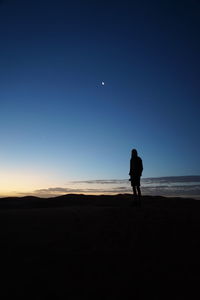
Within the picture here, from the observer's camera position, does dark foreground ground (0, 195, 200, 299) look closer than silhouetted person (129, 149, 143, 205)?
Yes

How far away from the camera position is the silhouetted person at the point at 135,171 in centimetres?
936

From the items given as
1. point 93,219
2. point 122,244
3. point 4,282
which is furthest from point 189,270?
point 93,219

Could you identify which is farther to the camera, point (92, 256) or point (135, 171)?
point (135, 171)

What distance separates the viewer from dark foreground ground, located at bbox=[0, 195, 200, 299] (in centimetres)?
286

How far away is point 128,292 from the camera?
273 cm

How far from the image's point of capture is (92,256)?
3.63 metres

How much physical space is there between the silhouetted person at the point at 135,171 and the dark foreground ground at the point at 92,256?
364 cm

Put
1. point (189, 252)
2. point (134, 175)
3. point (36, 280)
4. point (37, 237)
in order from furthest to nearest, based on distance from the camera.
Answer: point (134, 175) → point (37, 237) → point (189, 252) → point (36, 280)

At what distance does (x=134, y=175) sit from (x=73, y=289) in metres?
6.87

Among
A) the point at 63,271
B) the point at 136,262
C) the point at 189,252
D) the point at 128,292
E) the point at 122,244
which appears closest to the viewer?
the point at 128,292

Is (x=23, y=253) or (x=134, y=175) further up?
(x=134, y=175)

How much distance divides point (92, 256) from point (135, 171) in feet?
19.8

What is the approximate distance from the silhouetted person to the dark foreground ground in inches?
143

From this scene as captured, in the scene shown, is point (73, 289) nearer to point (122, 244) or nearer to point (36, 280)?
point (36, 280)
